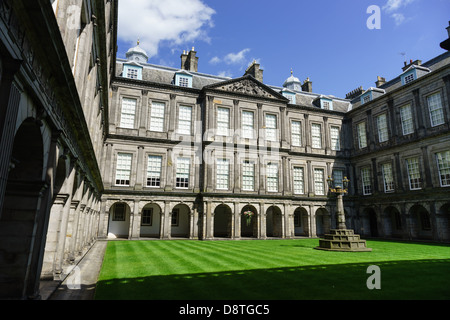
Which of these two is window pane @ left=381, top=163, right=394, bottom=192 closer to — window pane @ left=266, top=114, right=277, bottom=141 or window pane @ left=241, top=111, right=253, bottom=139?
window pane @ left=266, top=114, right=277, bottom=141

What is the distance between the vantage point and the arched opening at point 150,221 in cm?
2753

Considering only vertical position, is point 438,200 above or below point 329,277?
above

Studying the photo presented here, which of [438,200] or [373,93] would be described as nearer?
[438,200]

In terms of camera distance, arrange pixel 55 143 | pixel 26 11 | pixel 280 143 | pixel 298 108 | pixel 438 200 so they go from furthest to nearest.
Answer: pixel 298 108 < pixel 280 143 < pixel 438 200 < pixel 55 143 < pixel 26 11

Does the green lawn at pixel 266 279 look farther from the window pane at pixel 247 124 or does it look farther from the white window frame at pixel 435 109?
the window pane at pixel 247 124

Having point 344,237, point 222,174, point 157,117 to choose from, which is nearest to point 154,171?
point 157,117

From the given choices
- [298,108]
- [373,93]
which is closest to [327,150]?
[298,108]

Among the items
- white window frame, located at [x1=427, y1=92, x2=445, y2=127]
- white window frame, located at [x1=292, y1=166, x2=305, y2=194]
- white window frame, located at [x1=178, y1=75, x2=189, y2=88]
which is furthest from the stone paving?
white window frame, located at [x1=427, y1=92, x2=445, y2=127]

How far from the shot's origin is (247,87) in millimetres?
28891

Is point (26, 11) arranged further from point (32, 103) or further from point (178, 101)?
point (178, 101)

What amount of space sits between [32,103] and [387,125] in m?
30.3

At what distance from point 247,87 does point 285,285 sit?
77.8ft

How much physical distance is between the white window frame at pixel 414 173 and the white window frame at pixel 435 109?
3.41m
